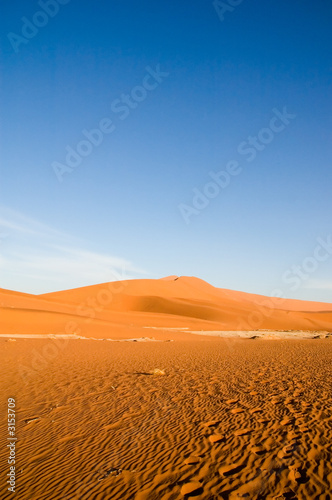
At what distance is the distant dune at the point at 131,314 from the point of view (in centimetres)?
2865

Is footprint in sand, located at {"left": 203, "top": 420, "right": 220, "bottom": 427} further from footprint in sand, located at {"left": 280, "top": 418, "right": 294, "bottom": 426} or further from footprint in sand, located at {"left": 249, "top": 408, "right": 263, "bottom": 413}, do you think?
footprint in sand, located at {"left": 280, "top": 418, "right": 294, "bottom": 426}

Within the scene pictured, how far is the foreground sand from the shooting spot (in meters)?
3.94

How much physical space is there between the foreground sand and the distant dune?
59.9 ft

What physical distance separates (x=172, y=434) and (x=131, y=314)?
37902 mm

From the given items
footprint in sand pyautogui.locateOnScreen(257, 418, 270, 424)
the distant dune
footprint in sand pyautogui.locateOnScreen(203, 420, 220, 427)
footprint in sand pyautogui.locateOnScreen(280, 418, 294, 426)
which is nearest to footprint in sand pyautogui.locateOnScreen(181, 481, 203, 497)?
footprint in sand pyautogui.locateOnScreen(203, 420, 220, 427)

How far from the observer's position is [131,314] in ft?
140

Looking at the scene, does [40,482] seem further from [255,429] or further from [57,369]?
[57,369]

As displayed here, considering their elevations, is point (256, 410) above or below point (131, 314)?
below

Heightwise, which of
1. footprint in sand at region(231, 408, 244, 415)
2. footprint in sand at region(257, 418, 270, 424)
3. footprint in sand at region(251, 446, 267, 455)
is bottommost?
footprint in sand at region(231, 408, 244, 415)

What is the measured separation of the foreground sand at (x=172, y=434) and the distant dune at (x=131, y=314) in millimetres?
18249

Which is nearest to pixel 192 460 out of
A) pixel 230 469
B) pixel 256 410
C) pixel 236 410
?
pixel 230 469

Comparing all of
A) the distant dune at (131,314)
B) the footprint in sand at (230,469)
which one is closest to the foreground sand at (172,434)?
the footprint in sand at (230,469)

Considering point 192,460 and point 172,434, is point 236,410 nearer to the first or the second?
point 172,434

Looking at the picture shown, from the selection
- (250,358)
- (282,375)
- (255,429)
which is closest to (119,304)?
(250,358)
